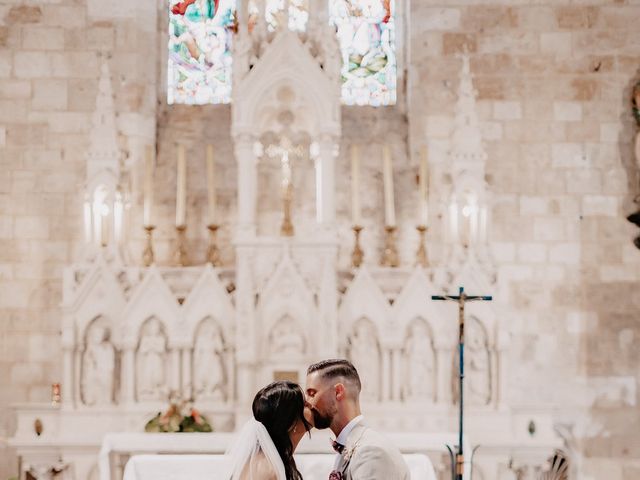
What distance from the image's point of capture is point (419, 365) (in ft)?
27.3

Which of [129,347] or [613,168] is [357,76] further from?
[129,347]

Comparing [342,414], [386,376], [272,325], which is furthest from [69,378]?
[342,414]

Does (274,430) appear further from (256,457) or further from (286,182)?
(286,182)

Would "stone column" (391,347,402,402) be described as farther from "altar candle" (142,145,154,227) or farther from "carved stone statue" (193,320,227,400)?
"altar candle" (142,145,154,227)

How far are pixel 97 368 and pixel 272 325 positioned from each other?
1.33m


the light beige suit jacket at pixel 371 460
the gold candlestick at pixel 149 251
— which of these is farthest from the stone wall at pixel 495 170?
the light beige suit jacket at pixel 371 460

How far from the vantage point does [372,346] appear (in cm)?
834

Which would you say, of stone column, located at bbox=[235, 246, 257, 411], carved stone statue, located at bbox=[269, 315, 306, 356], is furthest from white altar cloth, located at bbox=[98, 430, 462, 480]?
carved stone statue, located at bbox=[269, 315, 306, 356]

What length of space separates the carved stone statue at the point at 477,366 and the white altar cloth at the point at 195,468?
1.87m

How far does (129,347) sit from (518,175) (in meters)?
3.70

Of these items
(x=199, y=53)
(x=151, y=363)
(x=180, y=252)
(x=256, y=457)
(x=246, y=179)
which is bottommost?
(x=151, y=363)

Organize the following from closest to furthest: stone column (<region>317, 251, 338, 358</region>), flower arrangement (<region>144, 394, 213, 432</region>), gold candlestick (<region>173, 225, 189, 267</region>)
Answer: flower arrangement (<region>144, 394, 213, 432</region>) < stone column (<region>317, 251, 338, 358</region>) < gold candlestick (<region>173, 225, 189, 267</region>)

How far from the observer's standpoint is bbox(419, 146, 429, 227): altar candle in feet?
28.5

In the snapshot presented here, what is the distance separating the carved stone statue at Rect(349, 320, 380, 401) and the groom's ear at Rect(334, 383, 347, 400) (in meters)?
4.21
